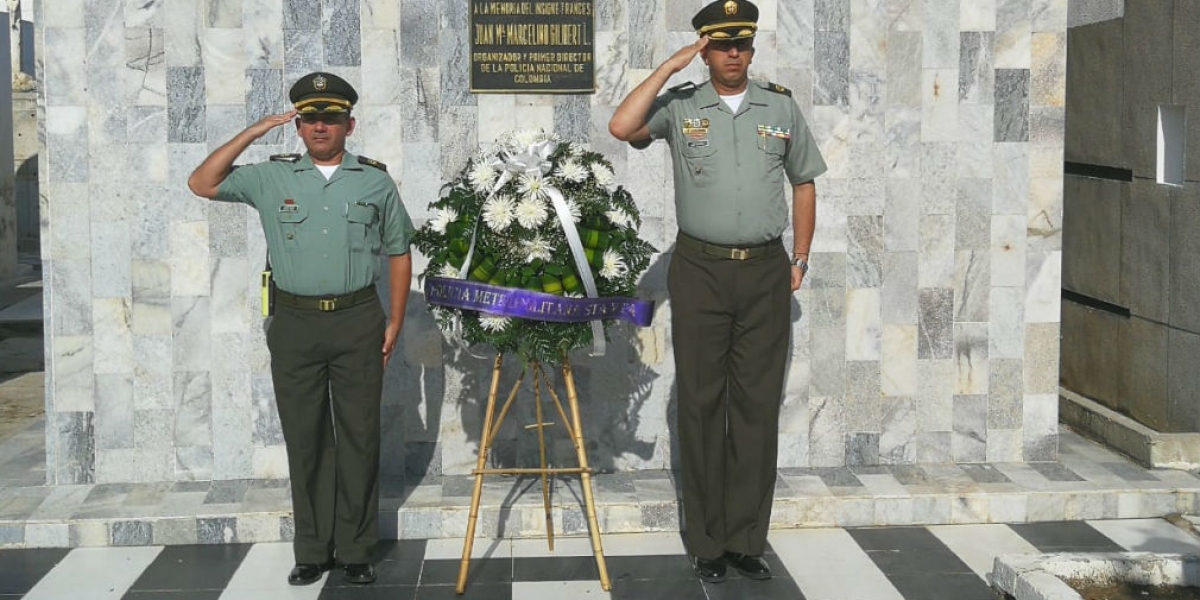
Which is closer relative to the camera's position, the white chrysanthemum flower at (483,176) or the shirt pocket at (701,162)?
the white chrysanthemum flower at (483,176)

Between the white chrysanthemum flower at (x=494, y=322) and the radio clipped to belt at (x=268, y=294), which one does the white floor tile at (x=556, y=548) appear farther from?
the radio clipped to belt at (x=268, y=294)

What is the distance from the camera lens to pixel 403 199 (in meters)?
8.05

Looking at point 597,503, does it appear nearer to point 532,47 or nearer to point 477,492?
point 477,492

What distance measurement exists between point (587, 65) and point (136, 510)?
297 centimetres

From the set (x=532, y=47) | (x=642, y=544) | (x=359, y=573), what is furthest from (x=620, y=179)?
(x=359, y=573)

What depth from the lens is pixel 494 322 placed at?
22.2 ft

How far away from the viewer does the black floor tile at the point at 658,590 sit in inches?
266

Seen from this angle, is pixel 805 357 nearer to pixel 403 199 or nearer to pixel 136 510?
pixel 403 199

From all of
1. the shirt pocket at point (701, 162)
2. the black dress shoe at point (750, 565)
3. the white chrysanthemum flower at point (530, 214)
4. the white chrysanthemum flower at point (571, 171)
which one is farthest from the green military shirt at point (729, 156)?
the black dress shoe at point (750, 565)

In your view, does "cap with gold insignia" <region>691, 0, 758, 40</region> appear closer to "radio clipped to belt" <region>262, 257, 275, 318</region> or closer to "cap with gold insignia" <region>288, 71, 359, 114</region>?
"cap with gold insignia" <region>288, 71, 359, 114</region>

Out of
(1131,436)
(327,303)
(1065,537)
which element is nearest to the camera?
(327,303)

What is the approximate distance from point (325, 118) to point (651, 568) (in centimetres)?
234

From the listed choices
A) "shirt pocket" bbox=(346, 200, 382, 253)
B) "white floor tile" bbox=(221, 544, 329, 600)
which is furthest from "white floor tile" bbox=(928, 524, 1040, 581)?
"shirt pocket" bbox=(346, 200, 382, 253)

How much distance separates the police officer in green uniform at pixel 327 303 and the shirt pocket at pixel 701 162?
1216 mm
